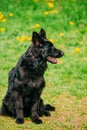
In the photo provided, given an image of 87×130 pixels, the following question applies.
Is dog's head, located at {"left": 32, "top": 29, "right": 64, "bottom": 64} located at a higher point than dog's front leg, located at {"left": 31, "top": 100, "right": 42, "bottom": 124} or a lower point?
higher

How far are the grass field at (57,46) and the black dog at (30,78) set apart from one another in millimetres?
232

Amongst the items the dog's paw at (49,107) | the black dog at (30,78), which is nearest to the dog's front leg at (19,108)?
the black dog at (30,78)

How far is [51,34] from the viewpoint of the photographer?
12.1 metres

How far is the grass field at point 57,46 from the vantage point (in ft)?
25.1

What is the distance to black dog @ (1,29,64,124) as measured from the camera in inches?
279

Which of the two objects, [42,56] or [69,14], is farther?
[69,14]

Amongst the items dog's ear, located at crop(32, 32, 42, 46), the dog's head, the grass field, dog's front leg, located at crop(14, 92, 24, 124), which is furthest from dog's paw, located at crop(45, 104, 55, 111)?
dog's ear, located at crop(32, 32, 42, 46)

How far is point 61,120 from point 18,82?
105 cm

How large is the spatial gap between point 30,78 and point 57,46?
14.2ft

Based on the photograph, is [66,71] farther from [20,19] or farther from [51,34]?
[20,19]

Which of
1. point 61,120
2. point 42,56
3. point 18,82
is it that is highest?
point 42,56

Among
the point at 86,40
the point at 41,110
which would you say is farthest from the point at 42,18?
the point at 41,110

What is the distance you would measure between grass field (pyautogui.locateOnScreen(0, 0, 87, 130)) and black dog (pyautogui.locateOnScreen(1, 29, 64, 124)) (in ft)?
0.76

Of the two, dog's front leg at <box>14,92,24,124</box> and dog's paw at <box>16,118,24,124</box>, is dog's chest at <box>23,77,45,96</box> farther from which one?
dog's paw at <box>16,118,24,124</box>
